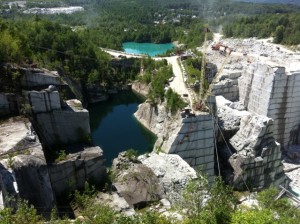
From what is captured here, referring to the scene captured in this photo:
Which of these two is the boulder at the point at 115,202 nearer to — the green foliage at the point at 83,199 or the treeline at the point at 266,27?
the green foliage at the point at 83,199

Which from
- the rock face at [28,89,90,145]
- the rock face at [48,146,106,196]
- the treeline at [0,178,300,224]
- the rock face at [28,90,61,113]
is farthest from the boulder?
the rock face at [28,90,61,113]

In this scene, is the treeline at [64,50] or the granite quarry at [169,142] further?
the treeline at [64,50]

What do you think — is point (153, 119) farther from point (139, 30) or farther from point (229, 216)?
point (139, 30)

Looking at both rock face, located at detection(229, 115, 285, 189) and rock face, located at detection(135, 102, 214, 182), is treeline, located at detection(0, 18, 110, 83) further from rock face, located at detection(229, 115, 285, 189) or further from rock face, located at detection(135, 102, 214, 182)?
rock face, located at detection(229, 115, 285, 189)

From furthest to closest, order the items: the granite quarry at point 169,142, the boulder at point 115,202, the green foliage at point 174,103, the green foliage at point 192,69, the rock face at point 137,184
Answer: the green foliage at point 192,69
the green foliage at point 174,103
the rock face at point 137,184
the boulder at point 115,202
the granite quarry at point 169,142

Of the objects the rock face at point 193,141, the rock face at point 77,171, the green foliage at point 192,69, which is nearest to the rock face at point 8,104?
the rock face at point 77,171

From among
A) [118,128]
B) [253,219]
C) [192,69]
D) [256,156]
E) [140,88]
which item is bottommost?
[118,128]

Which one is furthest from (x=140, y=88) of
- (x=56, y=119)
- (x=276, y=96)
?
(x=56, y=119)

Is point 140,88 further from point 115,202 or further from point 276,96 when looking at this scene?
point 115,202
